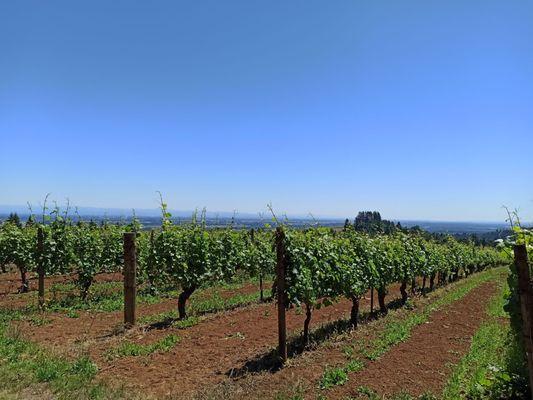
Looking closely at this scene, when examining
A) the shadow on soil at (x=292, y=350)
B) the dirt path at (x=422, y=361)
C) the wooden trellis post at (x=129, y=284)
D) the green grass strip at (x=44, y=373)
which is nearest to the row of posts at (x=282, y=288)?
the wooden trellis post at (x=129, y=284)

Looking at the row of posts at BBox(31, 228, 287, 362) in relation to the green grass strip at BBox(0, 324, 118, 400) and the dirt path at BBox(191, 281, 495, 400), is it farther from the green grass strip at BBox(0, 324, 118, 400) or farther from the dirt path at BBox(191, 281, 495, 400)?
the green grass strip at BBox(0, 324, 118, 400)

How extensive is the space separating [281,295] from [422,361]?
10.0 feet

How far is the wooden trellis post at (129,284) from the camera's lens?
9664 millimetres

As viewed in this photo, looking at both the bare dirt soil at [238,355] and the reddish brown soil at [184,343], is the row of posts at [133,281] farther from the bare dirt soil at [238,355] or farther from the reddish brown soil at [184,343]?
the reddish brown soil at [184,343]

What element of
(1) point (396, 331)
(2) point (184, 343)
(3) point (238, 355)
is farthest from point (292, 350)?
(1) point (396, 331)

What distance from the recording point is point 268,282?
19.3 metres

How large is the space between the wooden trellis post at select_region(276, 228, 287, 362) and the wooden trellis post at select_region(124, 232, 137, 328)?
4054 millimetres

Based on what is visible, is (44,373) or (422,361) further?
(422,361)

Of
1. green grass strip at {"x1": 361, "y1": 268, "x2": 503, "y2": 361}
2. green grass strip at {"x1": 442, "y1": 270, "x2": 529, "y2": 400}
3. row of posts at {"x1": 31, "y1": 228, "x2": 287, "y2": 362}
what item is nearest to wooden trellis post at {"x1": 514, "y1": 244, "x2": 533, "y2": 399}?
green grass strip at {"x1": 442, "y1": 270, "x2": 529, "y2": 400}

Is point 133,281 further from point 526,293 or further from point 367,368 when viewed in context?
point 526,293

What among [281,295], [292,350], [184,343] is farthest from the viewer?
[184,343]

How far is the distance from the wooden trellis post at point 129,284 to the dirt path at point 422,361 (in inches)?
216

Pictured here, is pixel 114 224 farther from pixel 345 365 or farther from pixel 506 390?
pixel 506 390

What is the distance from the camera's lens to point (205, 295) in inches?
584
